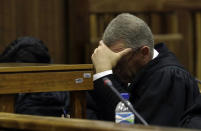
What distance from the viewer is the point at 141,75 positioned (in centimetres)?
205

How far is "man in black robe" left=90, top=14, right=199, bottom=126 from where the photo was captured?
1927 millimetres

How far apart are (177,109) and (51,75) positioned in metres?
0.55

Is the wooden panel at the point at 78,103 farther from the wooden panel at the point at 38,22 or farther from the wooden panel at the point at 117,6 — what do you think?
the wooden panel at the point at 117,6

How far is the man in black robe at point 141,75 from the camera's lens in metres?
1.93

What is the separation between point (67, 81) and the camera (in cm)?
194

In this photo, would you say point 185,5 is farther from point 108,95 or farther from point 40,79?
point 40,79

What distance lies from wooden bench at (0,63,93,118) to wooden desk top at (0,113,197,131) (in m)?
0.59

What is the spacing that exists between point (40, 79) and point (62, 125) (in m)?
0.84

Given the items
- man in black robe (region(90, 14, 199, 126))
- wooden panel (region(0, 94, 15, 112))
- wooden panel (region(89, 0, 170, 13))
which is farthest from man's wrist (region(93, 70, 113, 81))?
wooden panel (region(89, 0, 170, 13))

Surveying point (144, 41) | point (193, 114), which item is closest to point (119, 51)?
point (144, 41)

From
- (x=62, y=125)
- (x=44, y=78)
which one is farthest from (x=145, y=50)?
(x=62, y=125)

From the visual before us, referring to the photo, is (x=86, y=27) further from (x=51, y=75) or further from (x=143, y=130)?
(x=143, y=130)

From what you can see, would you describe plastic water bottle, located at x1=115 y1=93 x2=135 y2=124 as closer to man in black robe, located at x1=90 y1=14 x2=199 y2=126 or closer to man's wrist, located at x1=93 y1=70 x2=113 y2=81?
man in black robe, located at x1=90 y1=14 x2=199 y2=126

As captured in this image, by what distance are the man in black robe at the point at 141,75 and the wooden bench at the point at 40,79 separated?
0.15m
